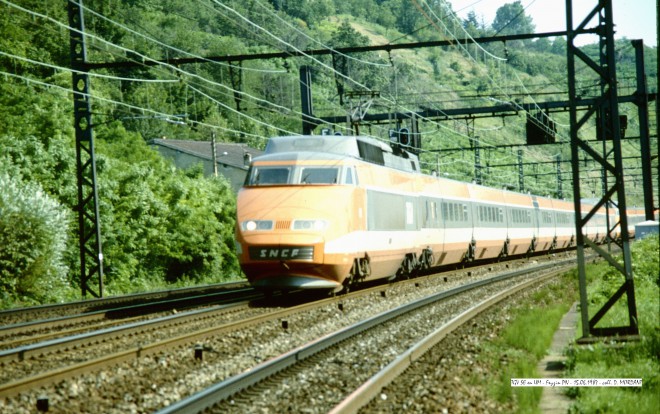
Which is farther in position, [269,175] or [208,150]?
[208,150]

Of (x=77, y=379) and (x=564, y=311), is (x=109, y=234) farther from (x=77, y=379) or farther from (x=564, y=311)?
(x=77, y=379)

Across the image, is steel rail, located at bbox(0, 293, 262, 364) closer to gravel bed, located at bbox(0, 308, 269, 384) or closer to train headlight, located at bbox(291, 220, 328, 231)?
gravel bed, located at bbox(0, 308, 269, 384)

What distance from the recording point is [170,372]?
11.2 meters

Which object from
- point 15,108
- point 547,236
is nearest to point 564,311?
point 547,236

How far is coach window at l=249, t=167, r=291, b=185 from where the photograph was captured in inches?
800

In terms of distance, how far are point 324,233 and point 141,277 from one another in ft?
59.4

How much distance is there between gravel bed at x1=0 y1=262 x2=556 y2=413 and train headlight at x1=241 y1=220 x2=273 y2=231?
8.26 feet

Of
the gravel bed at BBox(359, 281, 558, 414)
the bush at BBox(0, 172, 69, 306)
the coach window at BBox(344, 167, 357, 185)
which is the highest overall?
the coach window at BBox(344, 167, 357, 185)

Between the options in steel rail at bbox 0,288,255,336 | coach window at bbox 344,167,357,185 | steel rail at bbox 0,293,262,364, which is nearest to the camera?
steel rail at bbox 0,293,262,364

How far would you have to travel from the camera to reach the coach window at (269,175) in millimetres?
20328

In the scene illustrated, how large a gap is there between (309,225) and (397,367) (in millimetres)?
8489

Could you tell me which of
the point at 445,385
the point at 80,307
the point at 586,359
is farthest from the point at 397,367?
the point at 80,307

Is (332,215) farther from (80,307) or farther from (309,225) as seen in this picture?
(80,307)

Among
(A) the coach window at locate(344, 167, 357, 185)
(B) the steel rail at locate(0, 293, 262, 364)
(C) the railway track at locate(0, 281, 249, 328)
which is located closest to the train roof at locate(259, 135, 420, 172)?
(A) the coach window at locate(344, 167, 357, 185)
